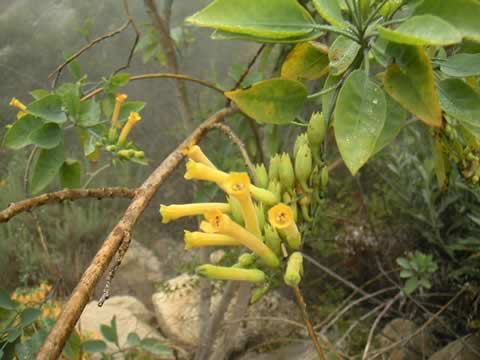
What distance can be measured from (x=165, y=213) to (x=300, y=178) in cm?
17

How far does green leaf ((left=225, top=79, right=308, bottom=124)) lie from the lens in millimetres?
605

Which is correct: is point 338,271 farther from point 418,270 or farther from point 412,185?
point 418,270

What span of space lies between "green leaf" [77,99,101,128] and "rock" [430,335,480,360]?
1.40 m

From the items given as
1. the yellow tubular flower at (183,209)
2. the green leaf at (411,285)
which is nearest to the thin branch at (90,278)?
the yellow tubular flower at (183,209)

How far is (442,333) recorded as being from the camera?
84.0 inches

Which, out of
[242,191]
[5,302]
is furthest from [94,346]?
[242,191]

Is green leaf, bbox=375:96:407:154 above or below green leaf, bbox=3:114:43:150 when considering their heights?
below

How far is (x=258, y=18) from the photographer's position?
0.57 m

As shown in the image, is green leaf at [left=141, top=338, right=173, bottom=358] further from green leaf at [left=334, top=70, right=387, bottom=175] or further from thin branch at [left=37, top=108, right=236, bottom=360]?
green leaf at [left=334, top=70, right=387, bottom=175]

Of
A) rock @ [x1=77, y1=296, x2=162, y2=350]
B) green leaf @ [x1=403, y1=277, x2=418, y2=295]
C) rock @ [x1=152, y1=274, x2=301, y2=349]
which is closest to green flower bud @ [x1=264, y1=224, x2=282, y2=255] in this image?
green leaf @ [x1=403, y1=277, x2=418, y2=295]

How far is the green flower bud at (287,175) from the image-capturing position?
0.60 m

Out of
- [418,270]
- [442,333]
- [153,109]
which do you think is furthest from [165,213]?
[153,109]

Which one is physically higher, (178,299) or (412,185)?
(412,185)

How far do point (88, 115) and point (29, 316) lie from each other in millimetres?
454
